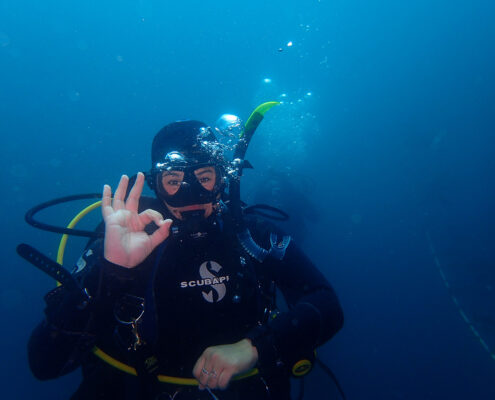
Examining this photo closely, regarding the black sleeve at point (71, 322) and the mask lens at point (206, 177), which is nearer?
the black sleeve at point (71, 322)

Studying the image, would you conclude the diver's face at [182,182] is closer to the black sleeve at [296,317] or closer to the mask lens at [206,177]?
the mask lens at [206,177]

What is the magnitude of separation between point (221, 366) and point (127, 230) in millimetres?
1150

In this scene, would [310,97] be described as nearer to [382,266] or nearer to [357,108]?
[357,108]

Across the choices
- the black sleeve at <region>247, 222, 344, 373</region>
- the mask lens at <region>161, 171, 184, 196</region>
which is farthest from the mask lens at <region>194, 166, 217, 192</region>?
the black sleeve at <region>247, 222, 344, 373</region>

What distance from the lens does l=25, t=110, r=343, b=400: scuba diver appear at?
78.9 inches

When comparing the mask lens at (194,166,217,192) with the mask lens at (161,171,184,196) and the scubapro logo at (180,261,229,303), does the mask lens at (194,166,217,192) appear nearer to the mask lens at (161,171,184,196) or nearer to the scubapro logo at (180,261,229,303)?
the mask lens at (161,171,184,196)

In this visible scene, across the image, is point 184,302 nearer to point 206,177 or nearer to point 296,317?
point 296,317

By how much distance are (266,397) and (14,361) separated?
44.9 ft

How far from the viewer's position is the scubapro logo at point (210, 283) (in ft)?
8.04

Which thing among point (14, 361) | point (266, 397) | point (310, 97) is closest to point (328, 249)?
point (14, 361)

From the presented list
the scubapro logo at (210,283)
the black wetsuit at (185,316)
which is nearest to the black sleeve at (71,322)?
the black wetsuit at (185,316)

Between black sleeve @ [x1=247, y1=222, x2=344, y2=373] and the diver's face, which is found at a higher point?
the diver's face

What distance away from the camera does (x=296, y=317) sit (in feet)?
7.27

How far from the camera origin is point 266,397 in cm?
240
